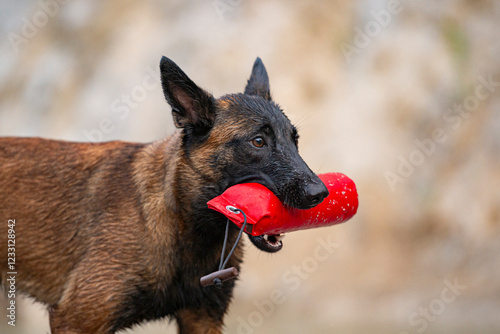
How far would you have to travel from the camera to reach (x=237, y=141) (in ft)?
12.7

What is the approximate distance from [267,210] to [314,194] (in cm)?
30

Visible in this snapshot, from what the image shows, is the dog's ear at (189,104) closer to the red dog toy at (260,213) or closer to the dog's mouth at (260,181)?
the dog's mouth at (260,181)

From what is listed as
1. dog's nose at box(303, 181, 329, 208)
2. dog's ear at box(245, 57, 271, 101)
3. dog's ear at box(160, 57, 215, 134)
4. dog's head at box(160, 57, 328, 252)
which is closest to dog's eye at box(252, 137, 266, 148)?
dog's head at box(160, 57, 328, 252)

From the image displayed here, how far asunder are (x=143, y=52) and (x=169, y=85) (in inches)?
247

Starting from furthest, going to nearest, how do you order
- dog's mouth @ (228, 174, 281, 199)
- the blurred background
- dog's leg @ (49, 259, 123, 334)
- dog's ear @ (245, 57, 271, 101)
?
the blurred background, dog's ear @ (245, 57, 271, 101), dog's leg @ (49, 259, 123, 334), dog's mouth @ (228, 174, 281, 199)

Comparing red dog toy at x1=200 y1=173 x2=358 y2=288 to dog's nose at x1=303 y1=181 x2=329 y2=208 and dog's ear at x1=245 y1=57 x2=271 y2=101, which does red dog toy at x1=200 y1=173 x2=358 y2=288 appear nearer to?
dog's nose at x1=303 y1=181 x2=329 y2=208

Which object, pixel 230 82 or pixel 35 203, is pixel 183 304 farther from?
pixel 230 82

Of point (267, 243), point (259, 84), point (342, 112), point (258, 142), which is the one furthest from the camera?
point (342, 112)

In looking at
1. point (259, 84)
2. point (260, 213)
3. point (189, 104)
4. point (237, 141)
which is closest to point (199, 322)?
point (260, 213)

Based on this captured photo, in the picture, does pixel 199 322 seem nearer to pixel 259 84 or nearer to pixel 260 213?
pixel 260 213

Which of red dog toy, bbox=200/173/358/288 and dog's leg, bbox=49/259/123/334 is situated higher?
red dog toy, bbox=200/173/358/288

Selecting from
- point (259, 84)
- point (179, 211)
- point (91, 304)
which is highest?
point (259, 84)

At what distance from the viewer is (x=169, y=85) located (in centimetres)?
393

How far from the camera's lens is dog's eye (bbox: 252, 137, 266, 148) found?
3852mm
